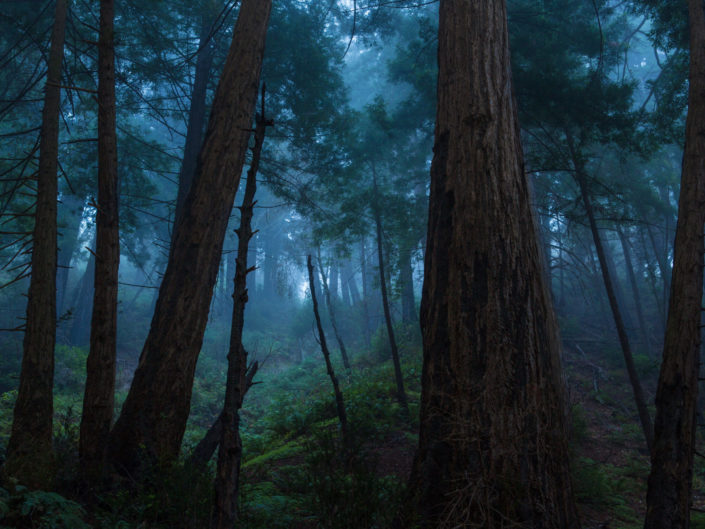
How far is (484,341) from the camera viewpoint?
3.31m

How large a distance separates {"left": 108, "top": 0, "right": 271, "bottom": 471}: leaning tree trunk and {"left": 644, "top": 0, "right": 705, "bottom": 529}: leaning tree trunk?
14.6ft

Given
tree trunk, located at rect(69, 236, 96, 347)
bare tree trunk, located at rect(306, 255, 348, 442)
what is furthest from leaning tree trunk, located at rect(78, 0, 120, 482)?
tree trunk, located at rect(69, 236, 96, 347)

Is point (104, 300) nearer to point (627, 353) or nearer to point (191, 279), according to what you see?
point (191, 279)

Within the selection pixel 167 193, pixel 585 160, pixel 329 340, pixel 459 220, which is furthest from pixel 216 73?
pixel 329 340

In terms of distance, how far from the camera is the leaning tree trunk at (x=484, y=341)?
3000 mm

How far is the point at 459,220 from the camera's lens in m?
3.70

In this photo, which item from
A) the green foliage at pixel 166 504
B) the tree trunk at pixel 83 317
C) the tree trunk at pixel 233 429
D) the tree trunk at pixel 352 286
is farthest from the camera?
the tree trunk at pixel 352 286

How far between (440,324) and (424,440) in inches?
33.8

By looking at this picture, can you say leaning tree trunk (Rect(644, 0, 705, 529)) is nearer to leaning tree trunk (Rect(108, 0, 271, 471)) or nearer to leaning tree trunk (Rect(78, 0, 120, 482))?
leaning tree trunk (Rect(108, 0, 271, 471))

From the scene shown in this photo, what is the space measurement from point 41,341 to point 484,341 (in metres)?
4.44

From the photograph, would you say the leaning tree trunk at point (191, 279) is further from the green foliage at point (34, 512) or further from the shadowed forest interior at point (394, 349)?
the green foliage at point (34, 512)

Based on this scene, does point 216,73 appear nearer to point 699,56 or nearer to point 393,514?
point 699,56

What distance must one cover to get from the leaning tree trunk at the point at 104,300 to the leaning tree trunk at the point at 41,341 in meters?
0.44

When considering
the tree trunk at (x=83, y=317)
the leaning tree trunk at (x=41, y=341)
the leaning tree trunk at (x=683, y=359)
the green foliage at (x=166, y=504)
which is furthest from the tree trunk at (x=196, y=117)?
the tree trunk at (x=83, y=317)
